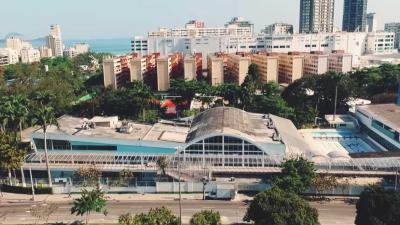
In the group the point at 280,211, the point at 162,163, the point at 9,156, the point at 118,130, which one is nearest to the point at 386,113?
the point at 162,163

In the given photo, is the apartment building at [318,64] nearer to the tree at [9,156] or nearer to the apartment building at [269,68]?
the apartment building at [269,68]

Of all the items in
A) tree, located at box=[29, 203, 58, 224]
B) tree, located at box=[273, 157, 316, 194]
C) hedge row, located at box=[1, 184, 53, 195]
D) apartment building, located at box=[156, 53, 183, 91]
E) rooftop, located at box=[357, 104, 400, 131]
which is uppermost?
apartment building, located at box=[156, 53, 183, 91]

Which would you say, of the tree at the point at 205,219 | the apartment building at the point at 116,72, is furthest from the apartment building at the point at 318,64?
the tree at the point at 205,219

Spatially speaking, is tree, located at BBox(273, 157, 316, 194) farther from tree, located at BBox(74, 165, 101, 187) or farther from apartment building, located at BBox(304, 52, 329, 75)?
apartment building, located at BBox(304, 52, 329, 75)

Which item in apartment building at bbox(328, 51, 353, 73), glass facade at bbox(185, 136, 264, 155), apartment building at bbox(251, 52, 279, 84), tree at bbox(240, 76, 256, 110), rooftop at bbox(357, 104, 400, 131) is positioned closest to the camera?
glass facade at bbox(185, 136, 264, 155)

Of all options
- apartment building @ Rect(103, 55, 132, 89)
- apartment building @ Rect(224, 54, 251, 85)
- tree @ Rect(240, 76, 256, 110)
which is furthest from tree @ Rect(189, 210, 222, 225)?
apartment building @ Rect(103, 55, 132, 89)

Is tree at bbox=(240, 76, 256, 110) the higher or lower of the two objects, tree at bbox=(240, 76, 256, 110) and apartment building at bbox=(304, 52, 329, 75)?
the lower

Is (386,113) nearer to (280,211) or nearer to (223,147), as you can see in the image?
(223,147)
